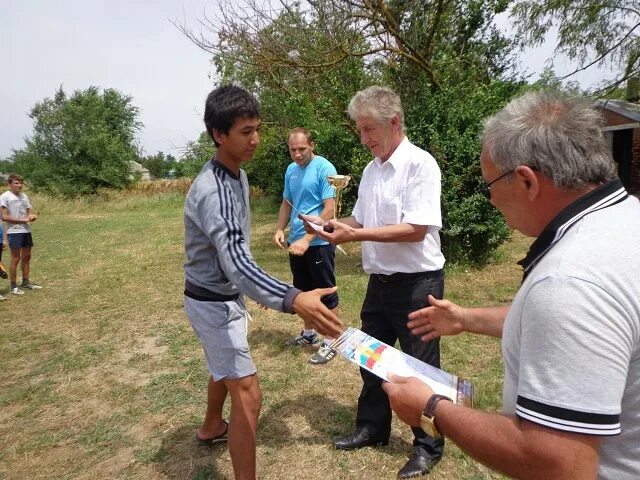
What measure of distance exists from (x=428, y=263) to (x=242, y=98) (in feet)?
4.53

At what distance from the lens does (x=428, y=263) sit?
8.55 feet

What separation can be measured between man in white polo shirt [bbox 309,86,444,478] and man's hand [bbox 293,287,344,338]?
1.97 ft

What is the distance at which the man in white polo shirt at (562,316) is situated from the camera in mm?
904

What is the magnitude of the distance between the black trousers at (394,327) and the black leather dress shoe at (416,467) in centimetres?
3

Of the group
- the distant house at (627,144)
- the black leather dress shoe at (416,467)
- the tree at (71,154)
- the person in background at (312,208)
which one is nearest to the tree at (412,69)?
the person in background at (312,208)

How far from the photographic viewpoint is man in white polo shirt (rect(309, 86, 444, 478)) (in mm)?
2496

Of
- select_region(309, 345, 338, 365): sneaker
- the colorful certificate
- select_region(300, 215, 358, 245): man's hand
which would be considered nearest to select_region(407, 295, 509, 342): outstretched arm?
the colorful certificate

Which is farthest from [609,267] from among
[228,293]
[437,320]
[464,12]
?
[464,12]

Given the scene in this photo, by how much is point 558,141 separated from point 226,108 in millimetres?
1672

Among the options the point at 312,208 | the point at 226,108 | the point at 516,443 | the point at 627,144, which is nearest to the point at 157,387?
the point at 312,208

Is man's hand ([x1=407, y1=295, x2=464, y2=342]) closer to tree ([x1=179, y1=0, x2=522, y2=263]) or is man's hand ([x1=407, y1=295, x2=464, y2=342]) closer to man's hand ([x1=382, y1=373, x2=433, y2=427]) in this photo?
man's hand ([x1=382, y1=373, x2=433, y2=427])

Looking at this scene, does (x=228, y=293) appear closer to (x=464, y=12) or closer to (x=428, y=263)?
(x=428, y=263)

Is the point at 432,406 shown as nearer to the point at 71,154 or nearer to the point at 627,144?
the point at 627,144

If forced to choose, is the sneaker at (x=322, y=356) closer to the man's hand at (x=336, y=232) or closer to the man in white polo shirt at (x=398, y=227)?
the man in white polo shirt at (x=398, y=227)
